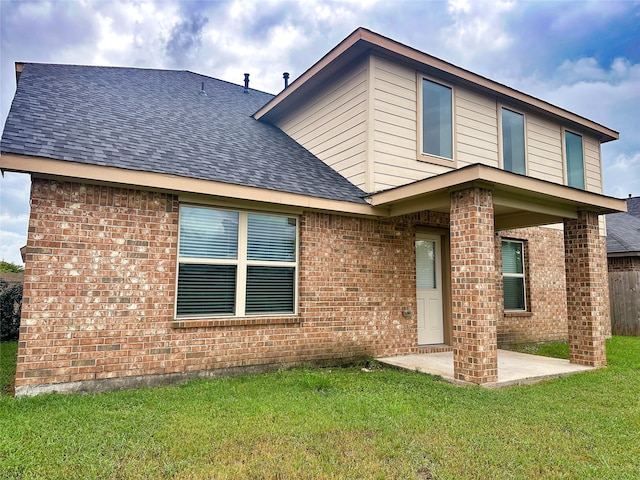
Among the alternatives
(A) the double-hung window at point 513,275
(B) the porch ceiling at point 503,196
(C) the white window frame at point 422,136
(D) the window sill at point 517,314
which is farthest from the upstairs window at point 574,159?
(C) the white window frame at point 422,136

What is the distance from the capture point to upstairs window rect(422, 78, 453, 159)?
7.50 metres

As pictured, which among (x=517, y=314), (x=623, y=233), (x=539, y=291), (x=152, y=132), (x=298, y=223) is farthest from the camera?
(x=623, y=233)

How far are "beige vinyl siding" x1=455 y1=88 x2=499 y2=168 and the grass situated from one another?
4.53m

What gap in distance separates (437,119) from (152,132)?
503cm

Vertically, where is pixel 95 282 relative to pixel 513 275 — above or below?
below

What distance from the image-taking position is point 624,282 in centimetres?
1242

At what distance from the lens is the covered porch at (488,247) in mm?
5078

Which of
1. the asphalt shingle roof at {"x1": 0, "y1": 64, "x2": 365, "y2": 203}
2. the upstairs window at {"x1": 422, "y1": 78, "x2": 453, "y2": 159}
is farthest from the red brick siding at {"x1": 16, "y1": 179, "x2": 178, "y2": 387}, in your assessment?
the upstairs window at {"x1": 422, "y1": 78, "x2": 453, "y2": 159}

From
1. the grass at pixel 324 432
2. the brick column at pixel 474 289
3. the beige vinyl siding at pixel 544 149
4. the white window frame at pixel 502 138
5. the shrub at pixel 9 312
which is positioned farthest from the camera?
the shrub at pixel 9 312

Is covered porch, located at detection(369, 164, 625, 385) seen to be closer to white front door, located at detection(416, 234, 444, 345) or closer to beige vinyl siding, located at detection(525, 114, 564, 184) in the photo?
white front door, located at detection(416, 234, 444, 345)

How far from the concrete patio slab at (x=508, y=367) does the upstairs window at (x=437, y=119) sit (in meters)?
3.67

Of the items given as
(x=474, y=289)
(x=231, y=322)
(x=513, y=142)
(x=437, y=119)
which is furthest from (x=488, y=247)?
(x=513, y=142)

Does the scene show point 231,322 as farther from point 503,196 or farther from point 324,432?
point 503,196

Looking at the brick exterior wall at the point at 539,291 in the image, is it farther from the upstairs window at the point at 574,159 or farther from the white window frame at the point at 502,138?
the white window frame at the point at 502,138
